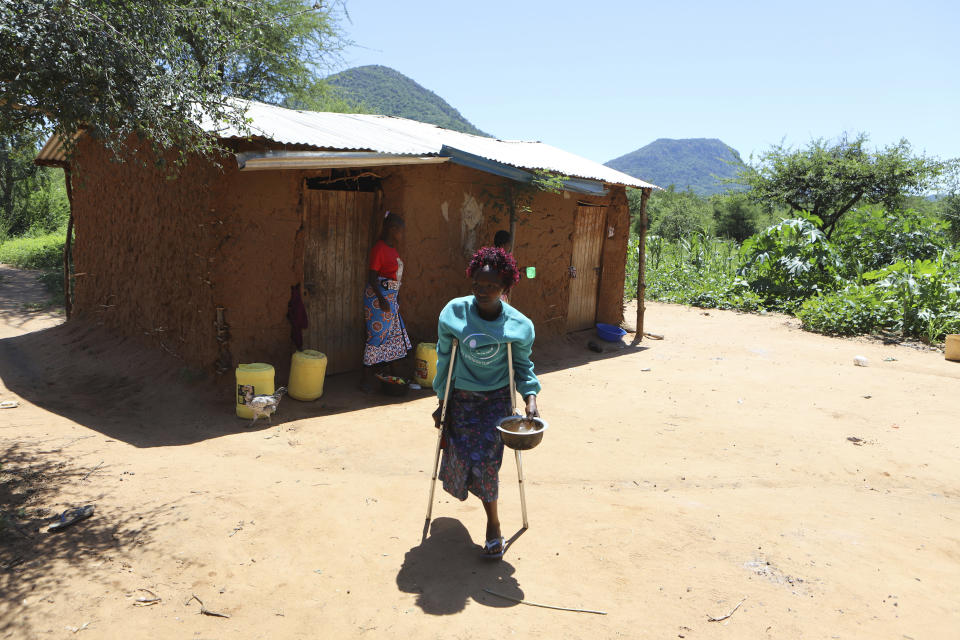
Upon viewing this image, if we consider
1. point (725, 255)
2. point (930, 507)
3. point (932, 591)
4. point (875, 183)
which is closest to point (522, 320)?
point (932, 591)

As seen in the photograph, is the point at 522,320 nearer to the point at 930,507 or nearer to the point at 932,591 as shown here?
the point at 932,591

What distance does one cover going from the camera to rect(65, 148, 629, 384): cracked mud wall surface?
5777 millimetres

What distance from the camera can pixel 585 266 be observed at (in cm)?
1022

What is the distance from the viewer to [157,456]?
461 cm

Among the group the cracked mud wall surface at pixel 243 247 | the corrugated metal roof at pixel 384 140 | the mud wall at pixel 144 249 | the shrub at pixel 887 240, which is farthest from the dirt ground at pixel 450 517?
the shrub at pixel 887 240

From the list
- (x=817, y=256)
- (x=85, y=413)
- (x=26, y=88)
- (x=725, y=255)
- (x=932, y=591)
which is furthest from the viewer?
(x=725, y=255)

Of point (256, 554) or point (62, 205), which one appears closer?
point (256, 554)

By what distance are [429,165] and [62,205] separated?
1983cm

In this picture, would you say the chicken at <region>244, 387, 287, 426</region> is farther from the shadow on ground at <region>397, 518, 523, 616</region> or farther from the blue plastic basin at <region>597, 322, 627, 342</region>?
the blue plastic basin at <region>597, 322, 627, 342</region>

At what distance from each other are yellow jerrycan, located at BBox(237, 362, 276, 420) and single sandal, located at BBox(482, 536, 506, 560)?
2876mm

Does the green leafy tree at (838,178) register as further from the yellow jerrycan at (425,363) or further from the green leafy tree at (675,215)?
the yellow jerrycan at (425,363)

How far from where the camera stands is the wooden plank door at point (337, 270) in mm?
6504

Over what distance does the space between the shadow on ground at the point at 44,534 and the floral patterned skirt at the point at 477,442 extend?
167cm

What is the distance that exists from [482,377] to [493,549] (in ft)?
3.02
